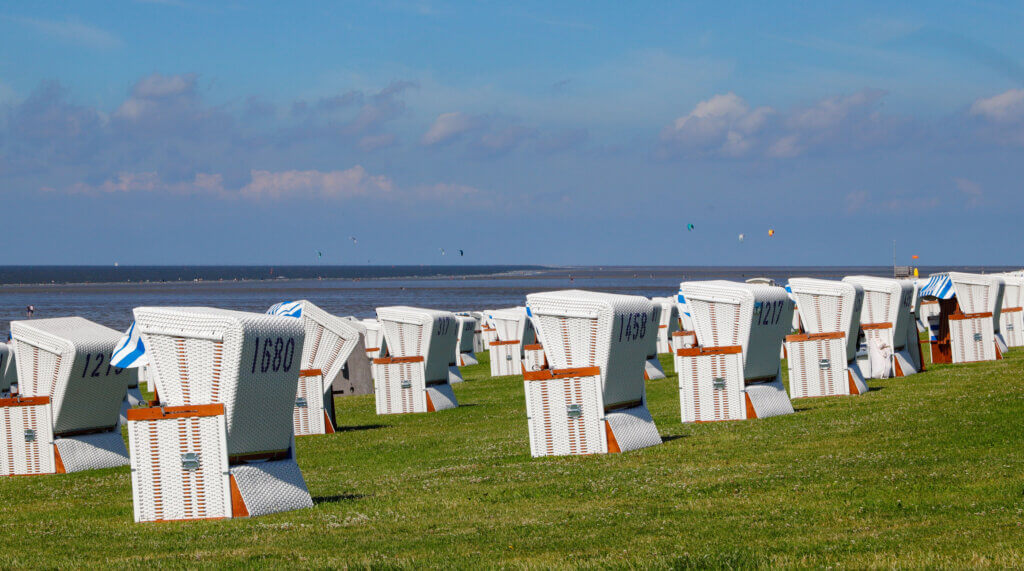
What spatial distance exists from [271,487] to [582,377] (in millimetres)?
4443

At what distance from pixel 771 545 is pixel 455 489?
15.2 feet

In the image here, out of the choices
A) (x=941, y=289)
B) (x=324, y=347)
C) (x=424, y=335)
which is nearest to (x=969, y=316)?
(x=941, y=289)

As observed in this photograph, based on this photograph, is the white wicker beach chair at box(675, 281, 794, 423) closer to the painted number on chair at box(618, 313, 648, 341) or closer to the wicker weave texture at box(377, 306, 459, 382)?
the painted number on chair at box(618, 313, 648, 341)

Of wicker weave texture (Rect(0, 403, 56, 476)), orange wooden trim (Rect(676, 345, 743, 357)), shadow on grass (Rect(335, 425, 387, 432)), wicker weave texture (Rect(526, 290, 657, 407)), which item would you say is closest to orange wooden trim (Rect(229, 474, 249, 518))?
wicker weave texture (Rect(526, 290, 657, 407))

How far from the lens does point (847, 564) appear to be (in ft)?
23.5

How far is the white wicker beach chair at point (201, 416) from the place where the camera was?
1051 centimetres

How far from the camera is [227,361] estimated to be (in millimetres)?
10461

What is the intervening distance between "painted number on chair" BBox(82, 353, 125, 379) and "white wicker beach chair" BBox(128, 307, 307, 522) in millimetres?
5780

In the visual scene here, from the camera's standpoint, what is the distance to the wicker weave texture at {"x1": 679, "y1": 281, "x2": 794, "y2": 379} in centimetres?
1694

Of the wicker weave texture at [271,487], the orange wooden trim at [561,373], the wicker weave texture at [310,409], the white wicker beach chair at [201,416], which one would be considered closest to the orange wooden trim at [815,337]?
the orange wooden trim at [561,373]

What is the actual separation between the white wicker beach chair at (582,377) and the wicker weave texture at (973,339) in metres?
15.3

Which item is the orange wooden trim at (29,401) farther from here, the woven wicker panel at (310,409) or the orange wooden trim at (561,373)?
the orange wooden trim at (561,373)

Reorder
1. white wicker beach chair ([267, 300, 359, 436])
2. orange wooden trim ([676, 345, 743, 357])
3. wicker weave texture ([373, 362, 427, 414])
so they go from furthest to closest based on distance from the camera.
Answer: wicker weave texture ([373, 362, 427, 414]), white wicker beach chair ([267, 300, 359, 436]), orange wooden trim ([676, 345, 743, 357])

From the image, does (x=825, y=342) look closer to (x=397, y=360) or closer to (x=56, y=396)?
(x=397, y=360)
